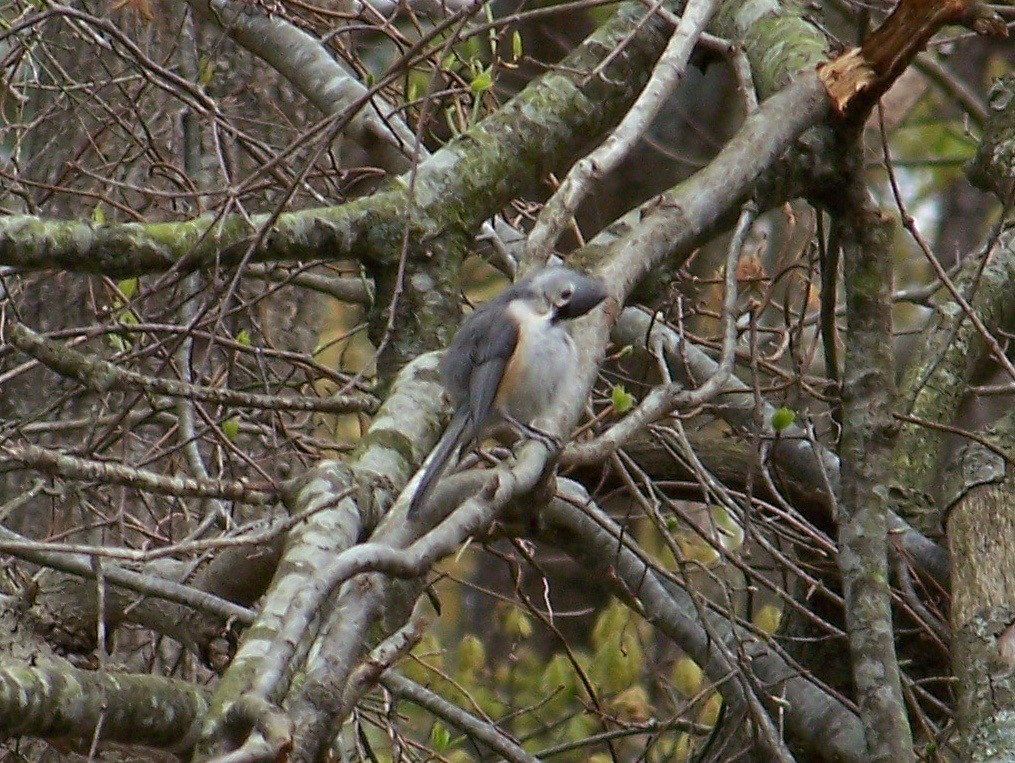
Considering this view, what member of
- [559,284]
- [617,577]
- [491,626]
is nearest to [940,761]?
[617,577]

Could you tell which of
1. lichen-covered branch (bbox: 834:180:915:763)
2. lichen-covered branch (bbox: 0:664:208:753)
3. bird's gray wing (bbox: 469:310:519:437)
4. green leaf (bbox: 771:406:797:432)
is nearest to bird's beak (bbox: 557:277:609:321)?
bird's gray wing (bbox: 469:310:519:437)

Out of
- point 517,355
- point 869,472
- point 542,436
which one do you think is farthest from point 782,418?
point 542,436

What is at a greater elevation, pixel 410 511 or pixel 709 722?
pixel 410 511

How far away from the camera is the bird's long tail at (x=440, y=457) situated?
2.59 metres

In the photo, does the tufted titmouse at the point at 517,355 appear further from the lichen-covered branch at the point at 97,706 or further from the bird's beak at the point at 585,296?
the lichen-covered branch at the point at 97,706

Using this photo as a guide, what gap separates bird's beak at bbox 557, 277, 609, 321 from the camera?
306 cm

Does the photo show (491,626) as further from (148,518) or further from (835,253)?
(835,253)

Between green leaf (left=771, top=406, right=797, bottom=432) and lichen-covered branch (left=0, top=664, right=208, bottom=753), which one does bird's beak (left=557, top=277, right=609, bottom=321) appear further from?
lichen-covered branch (left=0, top=664, right=208, bottom=753)

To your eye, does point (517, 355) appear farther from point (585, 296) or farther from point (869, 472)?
point (869, 472)

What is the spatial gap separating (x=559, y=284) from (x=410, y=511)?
0.90 meters

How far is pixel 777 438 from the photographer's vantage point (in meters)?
3.71

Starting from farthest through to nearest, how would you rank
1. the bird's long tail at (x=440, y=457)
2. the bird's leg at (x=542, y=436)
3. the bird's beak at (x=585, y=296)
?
the bird's beak at (x=585, y=296), the bird's leg at (x=542, y=436), the bird's long tail at (x=440, y=457)

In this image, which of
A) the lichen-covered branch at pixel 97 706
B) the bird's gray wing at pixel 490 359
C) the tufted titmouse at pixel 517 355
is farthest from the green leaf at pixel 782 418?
the lichen-covered branch at pixel 97 706

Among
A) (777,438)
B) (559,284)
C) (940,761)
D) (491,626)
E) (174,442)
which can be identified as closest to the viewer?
(559,284)
